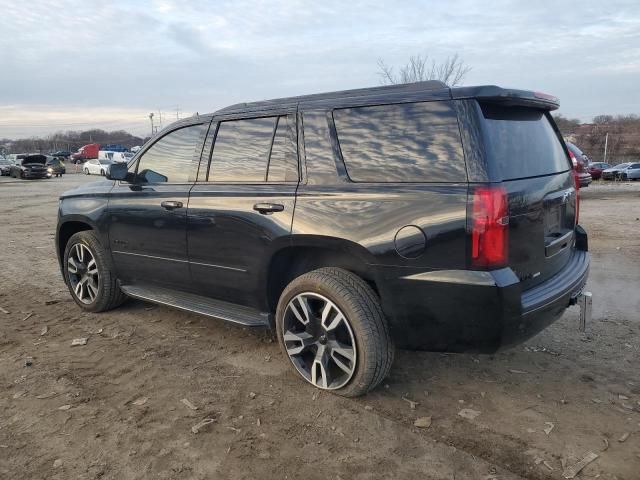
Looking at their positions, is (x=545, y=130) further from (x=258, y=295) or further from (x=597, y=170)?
(x=597, y=170)

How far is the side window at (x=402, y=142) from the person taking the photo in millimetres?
2824

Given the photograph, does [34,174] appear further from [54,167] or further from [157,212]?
[157,212]

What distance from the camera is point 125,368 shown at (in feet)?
12.4

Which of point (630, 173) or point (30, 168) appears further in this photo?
point (30, 168)

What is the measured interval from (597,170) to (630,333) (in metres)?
33.5

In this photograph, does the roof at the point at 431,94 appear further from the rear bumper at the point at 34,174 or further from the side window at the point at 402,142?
the rear bumper at the point at 34,174

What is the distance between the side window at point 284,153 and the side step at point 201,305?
38.9 inches

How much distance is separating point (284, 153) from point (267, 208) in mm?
405

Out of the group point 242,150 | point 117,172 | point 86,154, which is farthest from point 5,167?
point 242,150

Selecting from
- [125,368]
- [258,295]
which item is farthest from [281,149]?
[125,368]

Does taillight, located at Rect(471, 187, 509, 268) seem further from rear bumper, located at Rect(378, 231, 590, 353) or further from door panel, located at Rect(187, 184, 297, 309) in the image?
door panel, located at Rect(187, 184, 297, 309)

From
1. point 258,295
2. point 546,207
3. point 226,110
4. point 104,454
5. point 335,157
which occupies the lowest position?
point 104,454

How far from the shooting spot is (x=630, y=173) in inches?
1289

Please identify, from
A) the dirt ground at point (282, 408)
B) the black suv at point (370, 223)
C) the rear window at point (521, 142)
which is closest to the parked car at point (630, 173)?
the dirt ground at point (282, 408)
